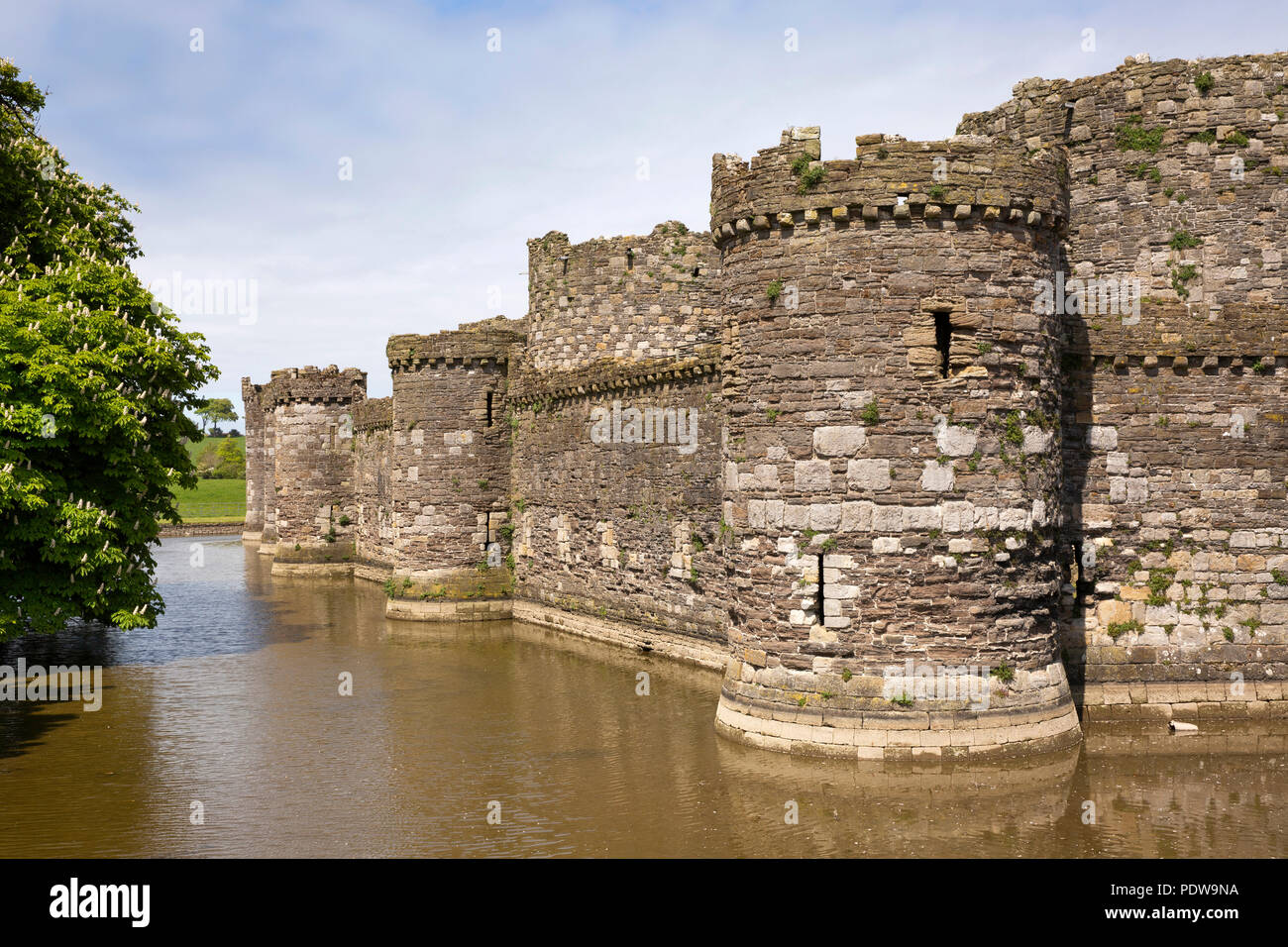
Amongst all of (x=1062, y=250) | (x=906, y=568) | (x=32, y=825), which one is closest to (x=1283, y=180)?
(x=1062, y=250)

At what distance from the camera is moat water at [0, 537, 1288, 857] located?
1112 cm

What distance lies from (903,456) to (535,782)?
21.2 ft

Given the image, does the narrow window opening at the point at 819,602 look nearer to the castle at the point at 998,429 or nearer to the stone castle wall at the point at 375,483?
the castle at the point at 998,429

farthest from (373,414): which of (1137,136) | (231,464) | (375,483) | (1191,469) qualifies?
(231,464)

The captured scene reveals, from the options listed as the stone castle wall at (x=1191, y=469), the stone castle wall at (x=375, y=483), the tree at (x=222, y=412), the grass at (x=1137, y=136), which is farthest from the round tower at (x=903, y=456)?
the tree at (x=222, y=412)

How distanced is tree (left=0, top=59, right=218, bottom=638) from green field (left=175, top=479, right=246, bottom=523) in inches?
1616

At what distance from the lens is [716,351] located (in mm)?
20016

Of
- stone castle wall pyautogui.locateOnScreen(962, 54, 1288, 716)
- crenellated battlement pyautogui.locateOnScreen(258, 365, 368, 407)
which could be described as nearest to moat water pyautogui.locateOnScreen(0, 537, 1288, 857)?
stone castle wall pyautogui.locateOnScreen(962, 54, 1288, 716)

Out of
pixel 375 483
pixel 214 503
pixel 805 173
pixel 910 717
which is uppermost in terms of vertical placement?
pixel 805 173

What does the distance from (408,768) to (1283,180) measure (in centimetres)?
1619

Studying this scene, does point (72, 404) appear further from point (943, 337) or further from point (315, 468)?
point (315, 468)

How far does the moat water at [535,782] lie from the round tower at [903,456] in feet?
2.80

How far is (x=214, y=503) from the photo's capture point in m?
76.8

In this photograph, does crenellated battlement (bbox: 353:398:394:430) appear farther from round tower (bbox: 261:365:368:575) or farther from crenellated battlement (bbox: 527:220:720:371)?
crenellated battlement (bbox: 527:220:720:371)
